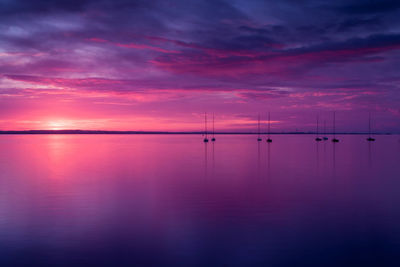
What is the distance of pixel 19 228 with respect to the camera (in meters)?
15.5

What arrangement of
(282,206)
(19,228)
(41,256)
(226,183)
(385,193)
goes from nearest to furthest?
(41,256) → (19,228) → (282,206) → (385,193) → (226,183)

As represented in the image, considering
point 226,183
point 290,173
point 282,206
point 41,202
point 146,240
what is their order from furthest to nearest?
point 290,173 → point 226,183 → point 41,202 → point 282,206 → point 146,240

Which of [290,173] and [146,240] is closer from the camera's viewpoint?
[146,240]

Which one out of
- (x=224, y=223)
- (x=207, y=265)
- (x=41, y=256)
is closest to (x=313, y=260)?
(x=207, y=265)

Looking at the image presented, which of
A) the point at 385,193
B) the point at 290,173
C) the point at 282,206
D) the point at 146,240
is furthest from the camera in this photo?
the point at 290,173

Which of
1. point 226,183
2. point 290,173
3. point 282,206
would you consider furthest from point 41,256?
point 290,173

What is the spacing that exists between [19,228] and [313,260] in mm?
13256

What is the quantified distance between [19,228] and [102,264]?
6.72m

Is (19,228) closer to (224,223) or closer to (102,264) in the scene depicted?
(102,264)

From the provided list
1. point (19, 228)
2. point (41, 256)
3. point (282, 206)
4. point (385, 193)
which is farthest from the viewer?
point (385, 193)

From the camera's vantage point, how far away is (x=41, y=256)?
39.5 ft

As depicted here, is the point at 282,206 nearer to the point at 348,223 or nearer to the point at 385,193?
the point at 348,223

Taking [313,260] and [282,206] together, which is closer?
[313,260]

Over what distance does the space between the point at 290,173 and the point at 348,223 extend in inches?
775
